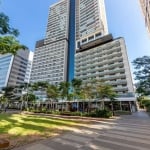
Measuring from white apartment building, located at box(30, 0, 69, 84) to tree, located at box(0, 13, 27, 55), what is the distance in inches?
3159

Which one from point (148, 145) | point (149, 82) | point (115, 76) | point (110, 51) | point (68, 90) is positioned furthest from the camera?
point (110, 51)

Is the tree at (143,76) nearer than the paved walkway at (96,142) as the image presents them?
No

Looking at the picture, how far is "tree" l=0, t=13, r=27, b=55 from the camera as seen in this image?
7.14 metres

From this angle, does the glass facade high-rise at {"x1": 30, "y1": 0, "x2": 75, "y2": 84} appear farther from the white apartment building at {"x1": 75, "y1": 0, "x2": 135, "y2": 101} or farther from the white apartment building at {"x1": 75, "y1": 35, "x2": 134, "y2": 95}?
the white apartment building at {"x1": 75, "y1": 35, "x2": 134, "y2": 95}

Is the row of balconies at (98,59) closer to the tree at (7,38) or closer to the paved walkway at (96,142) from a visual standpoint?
the paved walkway at (96,142)

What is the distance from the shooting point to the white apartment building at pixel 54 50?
311 ft

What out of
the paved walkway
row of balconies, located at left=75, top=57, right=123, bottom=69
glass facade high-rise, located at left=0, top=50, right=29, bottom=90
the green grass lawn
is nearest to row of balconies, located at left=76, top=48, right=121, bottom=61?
row of balconies, located at left=75, top=57, right=123, bottom=69

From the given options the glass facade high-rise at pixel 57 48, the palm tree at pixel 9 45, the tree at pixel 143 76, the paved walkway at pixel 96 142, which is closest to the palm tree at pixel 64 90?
the tree at pixel 143 76

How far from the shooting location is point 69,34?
370 ft

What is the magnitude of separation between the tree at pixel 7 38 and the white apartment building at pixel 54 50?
80238mm

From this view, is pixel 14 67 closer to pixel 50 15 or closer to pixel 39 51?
pixel 39 51

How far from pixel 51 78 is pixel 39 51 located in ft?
110

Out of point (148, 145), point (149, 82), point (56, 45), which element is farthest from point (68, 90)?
point (56, 45)

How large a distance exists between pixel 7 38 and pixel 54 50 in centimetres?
10208
